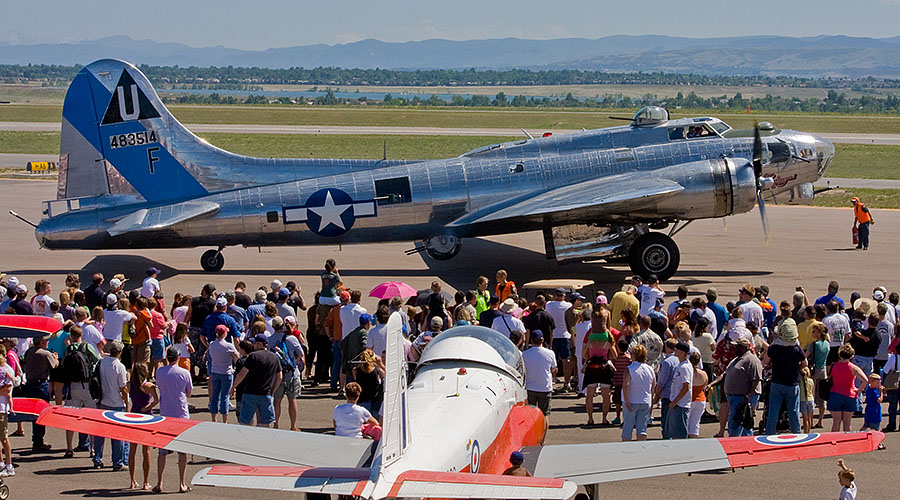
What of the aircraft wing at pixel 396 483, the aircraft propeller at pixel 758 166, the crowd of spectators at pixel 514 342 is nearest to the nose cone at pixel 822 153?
the aircraft propeller at pixel 758 166

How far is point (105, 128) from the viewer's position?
2455cm

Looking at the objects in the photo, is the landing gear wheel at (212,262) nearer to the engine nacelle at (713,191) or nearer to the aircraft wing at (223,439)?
the engine nacelle at (713,191)

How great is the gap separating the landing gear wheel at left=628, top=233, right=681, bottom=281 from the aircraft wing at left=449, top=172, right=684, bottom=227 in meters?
1.02

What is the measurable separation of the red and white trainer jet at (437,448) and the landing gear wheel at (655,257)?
14174 mm

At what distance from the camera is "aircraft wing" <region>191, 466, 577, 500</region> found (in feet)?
21.9

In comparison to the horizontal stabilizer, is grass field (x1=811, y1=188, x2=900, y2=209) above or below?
below

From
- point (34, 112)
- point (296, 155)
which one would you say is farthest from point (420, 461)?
point (34, 112)

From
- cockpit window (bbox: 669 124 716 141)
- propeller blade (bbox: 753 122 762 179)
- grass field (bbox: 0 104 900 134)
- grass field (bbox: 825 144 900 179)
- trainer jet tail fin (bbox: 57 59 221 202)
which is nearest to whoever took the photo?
propeller blade (bbox: 753 122 762 179)

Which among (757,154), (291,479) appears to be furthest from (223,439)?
(757,154)

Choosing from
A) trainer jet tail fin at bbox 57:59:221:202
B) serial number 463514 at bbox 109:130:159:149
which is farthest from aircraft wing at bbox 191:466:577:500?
serial number 463514 at bbox 109:130:159:149

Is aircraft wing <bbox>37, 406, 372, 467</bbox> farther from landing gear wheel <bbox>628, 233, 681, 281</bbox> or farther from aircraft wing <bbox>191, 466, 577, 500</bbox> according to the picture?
landing gear wheel <bbox>628, 233, 681, 281</bbox>

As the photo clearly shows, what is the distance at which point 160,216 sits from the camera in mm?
23953

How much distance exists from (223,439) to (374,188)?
53.2 feet

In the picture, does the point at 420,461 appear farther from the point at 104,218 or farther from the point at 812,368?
the point at 104,218
